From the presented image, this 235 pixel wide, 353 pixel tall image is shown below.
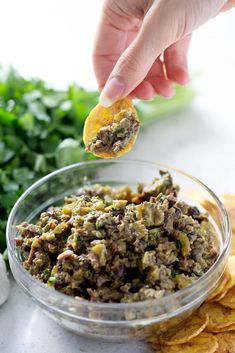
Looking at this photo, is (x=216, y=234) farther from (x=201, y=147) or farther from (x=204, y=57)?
(x=204, y=57)

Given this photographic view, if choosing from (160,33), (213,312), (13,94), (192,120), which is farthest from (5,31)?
(213,312)

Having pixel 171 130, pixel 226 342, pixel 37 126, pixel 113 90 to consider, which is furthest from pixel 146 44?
pixel 171 130

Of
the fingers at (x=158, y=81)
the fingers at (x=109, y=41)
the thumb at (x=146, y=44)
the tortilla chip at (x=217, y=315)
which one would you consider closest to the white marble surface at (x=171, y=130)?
the tortilla chip at (x=217, y=315)

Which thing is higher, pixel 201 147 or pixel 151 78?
pixel 151 78

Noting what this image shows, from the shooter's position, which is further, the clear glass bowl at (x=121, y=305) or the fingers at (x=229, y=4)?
the fingers at (x=229, y=4)

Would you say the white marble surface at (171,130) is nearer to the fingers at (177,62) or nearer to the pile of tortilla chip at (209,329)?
the pile of tortilla chip at (209,329)
